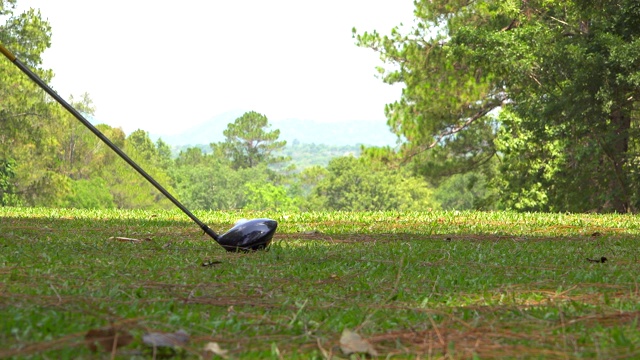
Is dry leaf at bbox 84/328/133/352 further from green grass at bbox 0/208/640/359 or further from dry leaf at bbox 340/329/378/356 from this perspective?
dry leaf at bbox 340/329/378/356

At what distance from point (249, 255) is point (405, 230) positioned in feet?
13.3

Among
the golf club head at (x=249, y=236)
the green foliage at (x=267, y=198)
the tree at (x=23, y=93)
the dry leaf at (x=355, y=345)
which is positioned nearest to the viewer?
the dry leaf at (x=355, y=345)

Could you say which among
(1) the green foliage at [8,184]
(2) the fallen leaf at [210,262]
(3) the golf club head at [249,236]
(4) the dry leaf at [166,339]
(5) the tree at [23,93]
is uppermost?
(5) the tree at [23,93]

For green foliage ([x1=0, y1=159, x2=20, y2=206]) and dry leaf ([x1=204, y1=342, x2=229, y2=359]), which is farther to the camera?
green foliage ([x1=0, y1=159, x2=20, y2=206])

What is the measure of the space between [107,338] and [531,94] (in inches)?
858

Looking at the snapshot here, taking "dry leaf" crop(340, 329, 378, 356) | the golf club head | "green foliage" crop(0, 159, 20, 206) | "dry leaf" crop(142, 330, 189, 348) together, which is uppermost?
"green foliage" crop(0, 159, 20, 206)

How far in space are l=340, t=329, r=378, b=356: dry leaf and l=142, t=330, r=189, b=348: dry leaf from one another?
0.57 metres

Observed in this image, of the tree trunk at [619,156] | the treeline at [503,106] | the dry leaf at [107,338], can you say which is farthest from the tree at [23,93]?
the dry leaf at [107,338]

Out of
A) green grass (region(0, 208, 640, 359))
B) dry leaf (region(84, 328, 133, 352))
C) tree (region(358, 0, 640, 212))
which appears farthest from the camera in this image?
tree (region(358, 0, 640, 212))

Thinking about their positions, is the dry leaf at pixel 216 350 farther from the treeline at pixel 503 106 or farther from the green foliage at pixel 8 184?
the green foliage at pixel 8 184

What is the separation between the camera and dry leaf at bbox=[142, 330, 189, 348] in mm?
2818

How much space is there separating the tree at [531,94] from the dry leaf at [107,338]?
16312mm

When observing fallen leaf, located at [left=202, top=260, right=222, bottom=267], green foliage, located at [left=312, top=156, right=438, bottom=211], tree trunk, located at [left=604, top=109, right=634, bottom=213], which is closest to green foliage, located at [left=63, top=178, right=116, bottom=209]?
green foliage, located at [left=312, top=156, right=438, bottom=211]

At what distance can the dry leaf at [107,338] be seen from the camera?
279 cm
